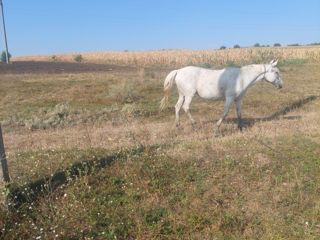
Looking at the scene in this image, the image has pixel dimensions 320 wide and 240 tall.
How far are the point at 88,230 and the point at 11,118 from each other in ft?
32.4

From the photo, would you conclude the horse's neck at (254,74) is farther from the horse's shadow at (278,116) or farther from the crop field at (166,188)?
the horse's shadow at (278,116)

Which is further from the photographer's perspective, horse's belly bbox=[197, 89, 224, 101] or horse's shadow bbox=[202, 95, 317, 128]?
horse's shadow bbox=[202, 95, 317, 128]

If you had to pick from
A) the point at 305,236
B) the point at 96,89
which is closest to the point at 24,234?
the point at 305,236

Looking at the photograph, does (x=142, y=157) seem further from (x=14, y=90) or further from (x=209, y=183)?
(x=14, y=90)

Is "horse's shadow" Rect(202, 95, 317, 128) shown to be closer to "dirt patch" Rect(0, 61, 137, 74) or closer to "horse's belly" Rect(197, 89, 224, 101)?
"horse's belly" Rect(197, 89, 224, 101)

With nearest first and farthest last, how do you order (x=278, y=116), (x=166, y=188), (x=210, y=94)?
1. (x=166, y=188)
2. (x=210, y=94)
3. (x=278, y=116)

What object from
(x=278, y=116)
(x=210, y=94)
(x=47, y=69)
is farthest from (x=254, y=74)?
(x=47, y=69)

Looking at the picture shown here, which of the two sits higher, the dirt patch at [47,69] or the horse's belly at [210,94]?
the dirt patch at [47,69]

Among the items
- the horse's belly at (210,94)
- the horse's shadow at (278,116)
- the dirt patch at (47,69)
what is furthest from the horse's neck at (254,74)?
the dirt patch at (47,69)

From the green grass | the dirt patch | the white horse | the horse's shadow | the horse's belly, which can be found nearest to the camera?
the green grass

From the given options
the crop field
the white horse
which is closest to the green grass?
the crop field

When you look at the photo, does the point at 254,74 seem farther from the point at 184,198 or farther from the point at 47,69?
the point at 47,69

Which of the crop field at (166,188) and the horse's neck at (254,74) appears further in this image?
the horse's neck at (254,74)

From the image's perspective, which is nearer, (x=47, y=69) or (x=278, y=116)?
(x=278, y=116)
